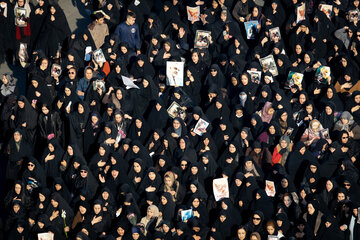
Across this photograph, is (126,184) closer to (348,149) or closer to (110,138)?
(110,138)

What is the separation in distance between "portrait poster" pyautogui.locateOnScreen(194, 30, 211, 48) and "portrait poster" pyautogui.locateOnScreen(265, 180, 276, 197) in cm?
460

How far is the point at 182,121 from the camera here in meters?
20.5

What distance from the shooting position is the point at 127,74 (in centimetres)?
2200

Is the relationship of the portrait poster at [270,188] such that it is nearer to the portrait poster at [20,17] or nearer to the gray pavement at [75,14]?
the portrait poster at [20,17]

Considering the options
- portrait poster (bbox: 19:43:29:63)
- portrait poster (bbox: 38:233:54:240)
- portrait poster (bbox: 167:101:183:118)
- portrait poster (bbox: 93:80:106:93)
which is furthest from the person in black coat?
portrait poster (bbox: 19:43:29:63)

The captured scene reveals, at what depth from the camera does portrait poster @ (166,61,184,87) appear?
21.8 meters

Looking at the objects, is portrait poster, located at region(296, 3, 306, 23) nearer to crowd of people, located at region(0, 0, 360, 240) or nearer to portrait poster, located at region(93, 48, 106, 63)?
crowd of people, located at region(0, 0, 360, 240)

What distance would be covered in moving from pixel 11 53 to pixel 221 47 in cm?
469

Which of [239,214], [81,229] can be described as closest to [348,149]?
[239,214]

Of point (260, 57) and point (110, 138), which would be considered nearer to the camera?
point (110, 138)

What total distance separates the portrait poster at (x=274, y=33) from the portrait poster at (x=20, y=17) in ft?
17.7

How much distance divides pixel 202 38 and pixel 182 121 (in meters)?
2.96

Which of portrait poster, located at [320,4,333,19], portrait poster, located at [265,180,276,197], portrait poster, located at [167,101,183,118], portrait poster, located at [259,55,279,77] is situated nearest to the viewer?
portrait poster, located at [265,180,276,197]

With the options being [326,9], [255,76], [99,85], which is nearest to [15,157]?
[99,85]
